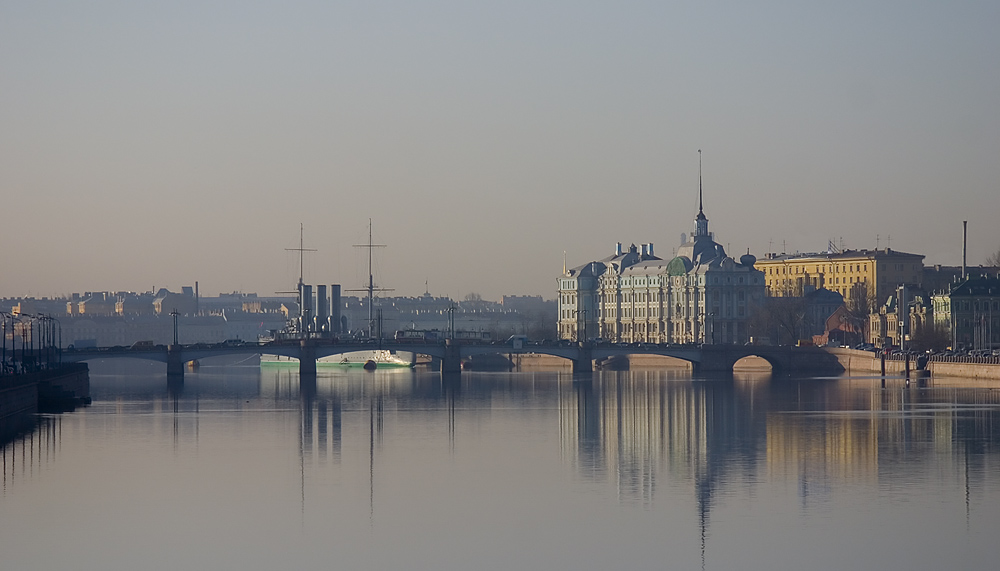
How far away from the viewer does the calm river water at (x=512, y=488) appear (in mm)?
28750

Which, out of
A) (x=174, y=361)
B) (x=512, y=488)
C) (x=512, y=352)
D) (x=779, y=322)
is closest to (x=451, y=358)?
(x=512, y=352)

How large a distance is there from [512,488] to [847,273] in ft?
409

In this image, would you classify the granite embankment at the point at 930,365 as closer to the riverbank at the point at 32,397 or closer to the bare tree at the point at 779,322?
the bare tree at the point at 779,322

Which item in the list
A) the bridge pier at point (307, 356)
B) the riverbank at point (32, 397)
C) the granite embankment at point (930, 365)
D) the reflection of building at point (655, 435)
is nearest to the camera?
the reflection of building at point (655, 435)

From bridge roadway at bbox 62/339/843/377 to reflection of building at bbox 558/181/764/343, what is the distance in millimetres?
27126

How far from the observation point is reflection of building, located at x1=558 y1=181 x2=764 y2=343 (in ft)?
474

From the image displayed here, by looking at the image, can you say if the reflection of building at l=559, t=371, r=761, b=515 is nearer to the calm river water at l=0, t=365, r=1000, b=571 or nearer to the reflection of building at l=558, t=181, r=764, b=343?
the calm river water at l=0, t=365, r=1000, b=571

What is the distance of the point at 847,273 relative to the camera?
157875 mm

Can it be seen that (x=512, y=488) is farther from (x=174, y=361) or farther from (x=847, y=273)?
(x=847, y=273)

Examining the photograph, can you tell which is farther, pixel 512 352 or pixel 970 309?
pixel 970 309

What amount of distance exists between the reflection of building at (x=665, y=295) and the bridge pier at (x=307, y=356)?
4057 centimetres

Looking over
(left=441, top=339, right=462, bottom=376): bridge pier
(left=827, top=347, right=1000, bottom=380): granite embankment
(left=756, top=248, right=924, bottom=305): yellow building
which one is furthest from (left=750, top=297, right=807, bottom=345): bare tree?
(left=441, top=339, right=462, bottom=376): bridge pier

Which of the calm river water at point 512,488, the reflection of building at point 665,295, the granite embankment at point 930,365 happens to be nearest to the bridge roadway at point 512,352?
the granite embankment at point 930,365

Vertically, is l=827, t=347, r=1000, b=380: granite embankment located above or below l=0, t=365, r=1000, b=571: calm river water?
above
